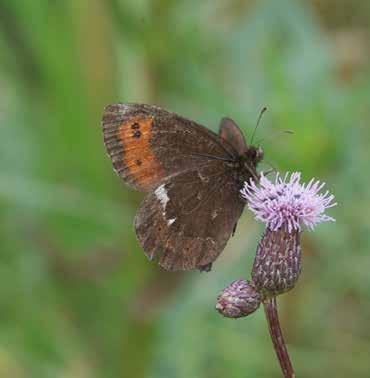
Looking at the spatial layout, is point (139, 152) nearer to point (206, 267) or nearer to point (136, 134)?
point (136, 134)

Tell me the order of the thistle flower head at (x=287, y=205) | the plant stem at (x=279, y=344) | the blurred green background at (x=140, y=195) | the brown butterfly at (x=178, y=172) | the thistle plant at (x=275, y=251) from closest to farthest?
the plant stem at (x=279, y=344) → the thistle plant at (x=275, y=251) → the thistle flower head at (x=287, y=205) → the brown butterfly at (x=178, y=172) → the blurred green background at (x=140, y=195)

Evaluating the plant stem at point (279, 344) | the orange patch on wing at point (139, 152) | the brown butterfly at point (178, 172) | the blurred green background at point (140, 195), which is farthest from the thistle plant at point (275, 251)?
the blurred green background at point (140, 195)

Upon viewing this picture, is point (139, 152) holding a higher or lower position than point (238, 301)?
higher

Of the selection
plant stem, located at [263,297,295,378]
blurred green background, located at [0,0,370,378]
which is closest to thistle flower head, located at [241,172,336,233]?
plant stem, located at [263,297,295,378]

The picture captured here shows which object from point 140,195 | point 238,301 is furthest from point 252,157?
point 140,195

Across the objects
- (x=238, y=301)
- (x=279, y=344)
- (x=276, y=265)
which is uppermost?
(x=276, y=265)

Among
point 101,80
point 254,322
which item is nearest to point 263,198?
point 254,322

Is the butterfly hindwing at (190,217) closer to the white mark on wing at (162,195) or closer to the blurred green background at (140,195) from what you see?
the white mark on wing at (162,195)

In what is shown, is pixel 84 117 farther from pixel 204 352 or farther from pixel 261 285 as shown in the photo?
pixel 261 285
